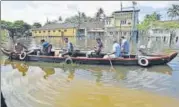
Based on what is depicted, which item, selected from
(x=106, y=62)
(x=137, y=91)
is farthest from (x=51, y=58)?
(x=137, y=91)

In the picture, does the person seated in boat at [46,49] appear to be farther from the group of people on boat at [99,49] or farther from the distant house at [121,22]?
the distant house at [121,22]

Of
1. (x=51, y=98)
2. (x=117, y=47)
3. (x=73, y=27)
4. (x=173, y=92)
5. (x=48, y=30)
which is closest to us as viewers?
(x=51, y=98)

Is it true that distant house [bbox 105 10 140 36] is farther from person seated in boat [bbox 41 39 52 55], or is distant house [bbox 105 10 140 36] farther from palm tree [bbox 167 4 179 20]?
person seated in boat [bbox 41 39 52 55]

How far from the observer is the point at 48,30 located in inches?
1967

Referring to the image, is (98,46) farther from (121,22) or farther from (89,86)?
(121,22)

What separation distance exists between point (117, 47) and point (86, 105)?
554 centimetres

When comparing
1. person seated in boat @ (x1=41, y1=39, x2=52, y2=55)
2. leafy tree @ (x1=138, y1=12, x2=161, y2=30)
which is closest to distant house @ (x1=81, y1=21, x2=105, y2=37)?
Answer: leafy tree @ (x1=138, y1=12, x2=161, y2=30)

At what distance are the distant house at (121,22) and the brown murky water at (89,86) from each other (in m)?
29.5

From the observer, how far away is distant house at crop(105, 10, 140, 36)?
39688 millimetres

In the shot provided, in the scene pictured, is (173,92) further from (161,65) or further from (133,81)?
(161,65)

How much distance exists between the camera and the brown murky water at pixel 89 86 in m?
6.05

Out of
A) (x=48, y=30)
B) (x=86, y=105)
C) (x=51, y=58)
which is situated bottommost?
(x=86, y=105)

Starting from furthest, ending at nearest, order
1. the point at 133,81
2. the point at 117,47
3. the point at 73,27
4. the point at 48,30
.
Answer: the point at 48,30
the point at 73,27
the point at 117,47
the point at 133,81

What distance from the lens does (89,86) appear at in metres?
7.56
